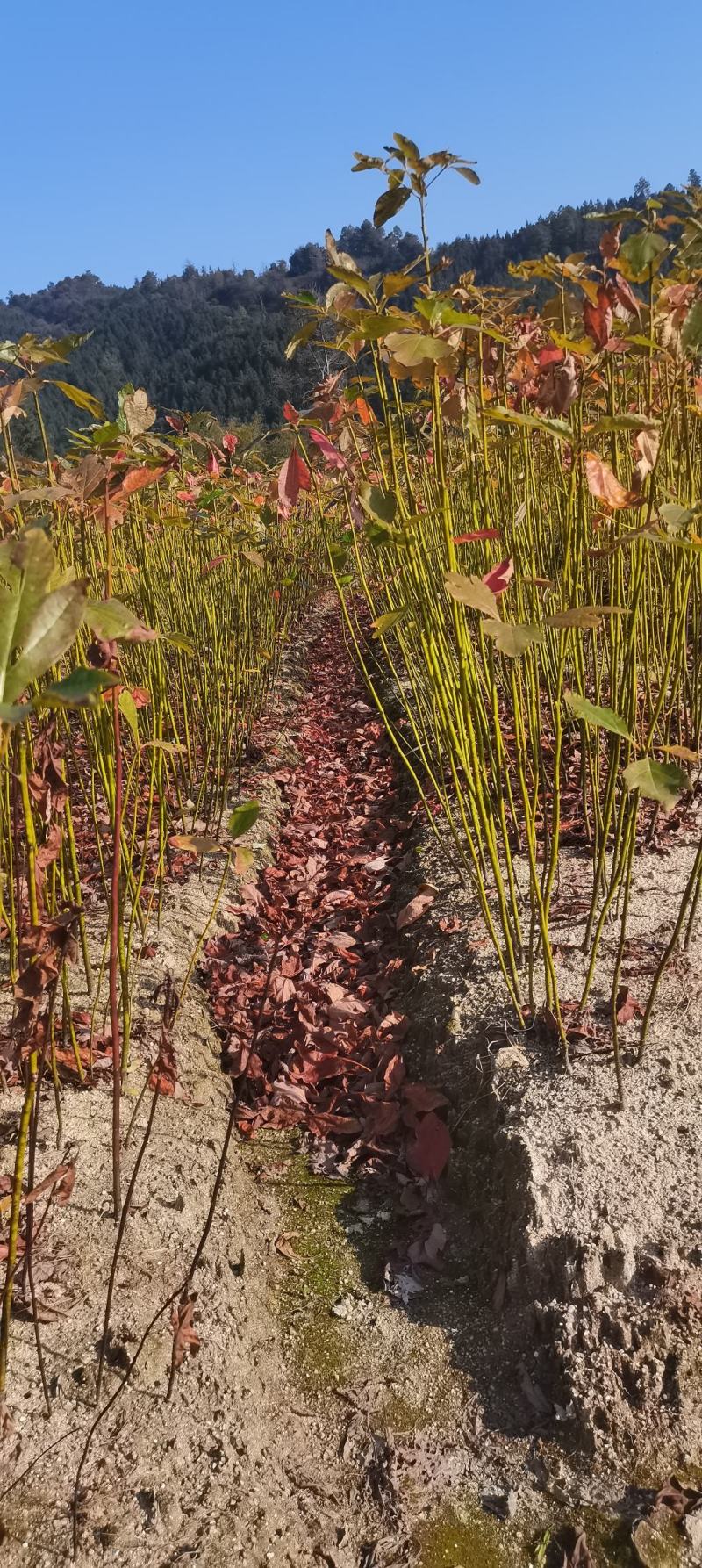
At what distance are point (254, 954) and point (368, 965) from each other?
275mm

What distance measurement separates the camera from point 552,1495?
1026mm

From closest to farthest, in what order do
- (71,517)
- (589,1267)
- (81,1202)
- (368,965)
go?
(589,1267) → (81,1202) → (71,517) → (368,965)

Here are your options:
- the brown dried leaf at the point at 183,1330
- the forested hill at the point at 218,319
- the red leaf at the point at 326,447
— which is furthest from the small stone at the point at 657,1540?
the forested hill at the point at 218,319

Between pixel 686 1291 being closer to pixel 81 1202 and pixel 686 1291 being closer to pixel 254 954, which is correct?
pixel 81 1202

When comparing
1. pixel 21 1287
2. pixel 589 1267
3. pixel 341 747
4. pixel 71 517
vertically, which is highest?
pixel 71 517

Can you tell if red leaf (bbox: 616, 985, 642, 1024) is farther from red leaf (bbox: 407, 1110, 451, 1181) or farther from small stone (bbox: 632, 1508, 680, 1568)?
small stone (bbox: 632, 1508, 680, 1568)

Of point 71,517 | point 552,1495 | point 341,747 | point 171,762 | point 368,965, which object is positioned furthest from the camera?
point 341,747

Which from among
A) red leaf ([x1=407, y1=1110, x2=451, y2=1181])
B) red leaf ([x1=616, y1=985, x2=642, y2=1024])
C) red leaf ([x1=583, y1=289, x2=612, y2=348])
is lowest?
red leaf ([x1=407, y1=1110, x2=451, y2=1181])

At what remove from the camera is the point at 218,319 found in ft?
214

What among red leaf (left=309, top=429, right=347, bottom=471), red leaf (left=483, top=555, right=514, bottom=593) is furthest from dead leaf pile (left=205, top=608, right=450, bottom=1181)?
red leaf (left=309, top=429, right=347, bottom=471)

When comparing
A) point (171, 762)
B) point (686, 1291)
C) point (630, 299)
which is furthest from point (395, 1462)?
point (171, 762)

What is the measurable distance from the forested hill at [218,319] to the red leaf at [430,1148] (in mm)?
20135

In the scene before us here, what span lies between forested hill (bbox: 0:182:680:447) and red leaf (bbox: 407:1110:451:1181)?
66.1 ft

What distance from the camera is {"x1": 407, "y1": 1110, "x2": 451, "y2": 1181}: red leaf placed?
148 centimetres
